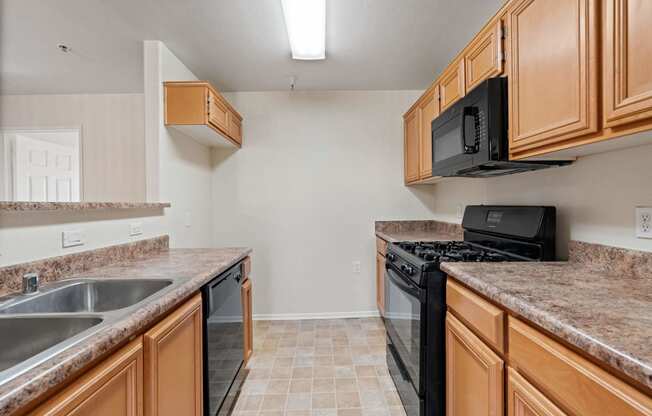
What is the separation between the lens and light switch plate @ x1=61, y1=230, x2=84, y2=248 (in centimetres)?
131

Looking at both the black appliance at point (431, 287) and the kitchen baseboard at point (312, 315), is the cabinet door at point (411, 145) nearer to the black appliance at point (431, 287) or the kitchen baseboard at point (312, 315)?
the black appliance at point (431, 287)

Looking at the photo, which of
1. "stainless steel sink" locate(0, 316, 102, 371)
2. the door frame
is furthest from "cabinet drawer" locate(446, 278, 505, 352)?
the door frame

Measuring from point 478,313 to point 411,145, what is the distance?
6.69ft

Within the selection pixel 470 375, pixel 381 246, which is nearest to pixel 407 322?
pixel 470 375

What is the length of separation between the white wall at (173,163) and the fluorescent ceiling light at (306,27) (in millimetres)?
964

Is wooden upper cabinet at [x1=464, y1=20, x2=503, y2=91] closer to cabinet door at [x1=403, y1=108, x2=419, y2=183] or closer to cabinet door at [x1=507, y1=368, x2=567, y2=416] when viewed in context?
cabinet door at [x1=403, y1=108, x2=419, y2=183]

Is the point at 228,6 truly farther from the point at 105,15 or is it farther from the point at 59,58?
the point at 59,58

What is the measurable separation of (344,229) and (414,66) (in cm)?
165

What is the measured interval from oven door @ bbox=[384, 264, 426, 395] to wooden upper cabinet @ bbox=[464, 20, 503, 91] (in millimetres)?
1091

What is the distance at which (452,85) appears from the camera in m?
1.90

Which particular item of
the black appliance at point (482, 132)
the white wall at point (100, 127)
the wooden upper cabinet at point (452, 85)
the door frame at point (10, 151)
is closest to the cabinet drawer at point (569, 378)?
the black appliance at point (482, 132)

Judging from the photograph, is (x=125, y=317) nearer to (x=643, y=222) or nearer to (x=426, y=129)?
(x=643, y=222)

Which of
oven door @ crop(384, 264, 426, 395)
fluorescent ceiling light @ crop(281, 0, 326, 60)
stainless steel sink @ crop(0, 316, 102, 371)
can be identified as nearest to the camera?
stainless steel sink @ crop(0, 316, 102, 371)

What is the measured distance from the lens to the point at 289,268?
3.16 metres
